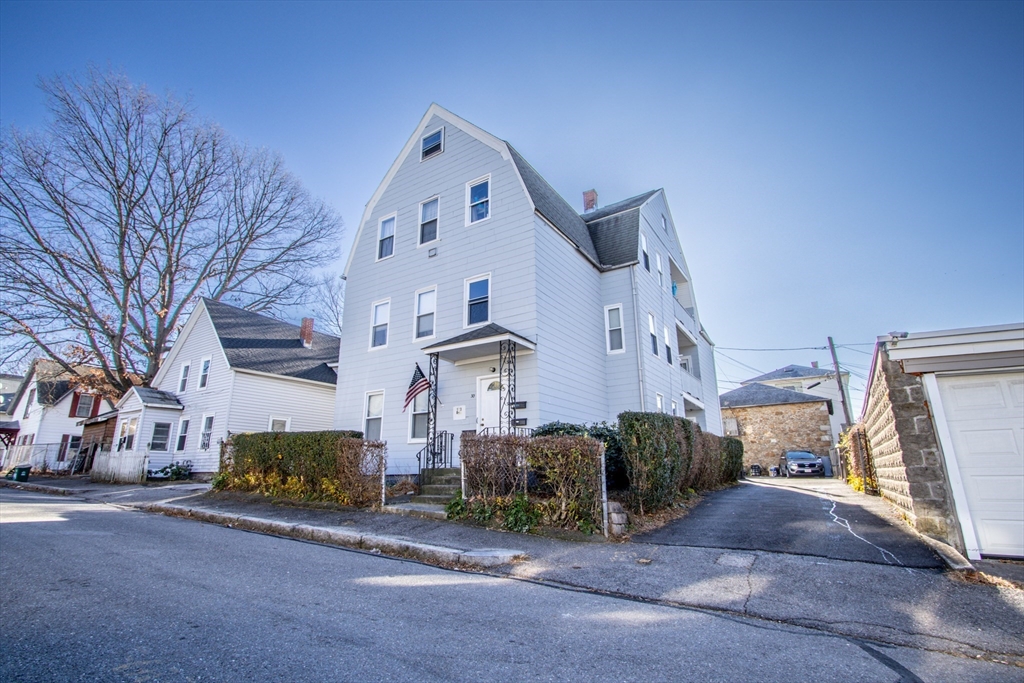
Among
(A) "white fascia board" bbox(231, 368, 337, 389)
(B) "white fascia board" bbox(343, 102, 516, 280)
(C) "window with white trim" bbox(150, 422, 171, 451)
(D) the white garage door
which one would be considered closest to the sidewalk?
(D) the white garage door

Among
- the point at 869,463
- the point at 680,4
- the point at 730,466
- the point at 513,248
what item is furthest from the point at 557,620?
the point at 730,466

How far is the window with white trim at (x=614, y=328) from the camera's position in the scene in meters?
14.8

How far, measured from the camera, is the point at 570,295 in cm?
1347

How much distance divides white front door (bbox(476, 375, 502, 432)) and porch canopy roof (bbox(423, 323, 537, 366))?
65 centimetres

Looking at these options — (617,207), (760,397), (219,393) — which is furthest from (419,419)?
(760,397)

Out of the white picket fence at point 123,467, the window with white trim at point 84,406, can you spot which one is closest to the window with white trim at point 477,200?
the white picket fence at point 123,467

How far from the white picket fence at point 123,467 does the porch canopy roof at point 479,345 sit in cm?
1519

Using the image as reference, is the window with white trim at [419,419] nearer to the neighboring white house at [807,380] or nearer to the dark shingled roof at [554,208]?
the dark shingled roof at [554,208]

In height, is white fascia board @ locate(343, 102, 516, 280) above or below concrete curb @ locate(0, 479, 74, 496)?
above

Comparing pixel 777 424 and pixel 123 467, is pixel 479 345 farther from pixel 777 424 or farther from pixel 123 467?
pixel 777 424

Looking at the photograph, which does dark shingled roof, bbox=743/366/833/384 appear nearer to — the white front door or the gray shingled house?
the gray shingled house

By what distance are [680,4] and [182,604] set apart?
13430mm

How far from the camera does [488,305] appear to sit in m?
12.8

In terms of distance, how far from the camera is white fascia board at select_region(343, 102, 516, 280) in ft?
46.2
